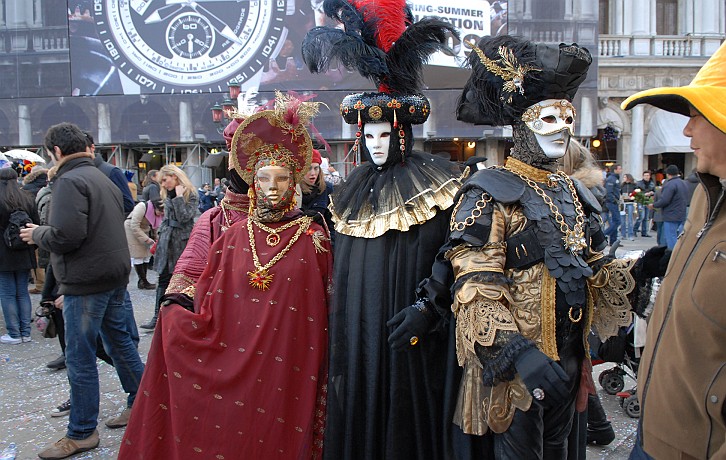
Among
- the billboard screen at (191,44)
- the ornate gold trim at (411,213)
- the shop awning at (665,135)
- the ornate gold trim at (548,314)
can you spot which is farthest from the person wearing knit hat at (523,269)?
the shop awning at (665,135)

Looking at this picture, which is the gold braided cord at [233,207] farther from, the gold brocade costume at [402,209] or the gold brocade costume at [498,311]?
the gold brocade costume at [498,311]

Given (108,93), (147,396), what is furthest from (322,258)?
(108,93)

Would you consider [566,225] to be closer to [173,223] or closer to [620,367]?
[620,367]

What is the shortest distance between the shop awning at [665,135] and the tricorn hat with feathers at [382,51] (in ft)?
59.2

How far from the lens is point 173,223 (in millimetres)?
5777

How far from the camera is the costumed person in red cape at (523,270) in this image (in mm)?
2145

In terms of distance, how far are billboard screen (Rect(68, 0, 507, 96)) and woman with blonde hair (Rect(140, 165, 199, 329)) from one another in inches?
512

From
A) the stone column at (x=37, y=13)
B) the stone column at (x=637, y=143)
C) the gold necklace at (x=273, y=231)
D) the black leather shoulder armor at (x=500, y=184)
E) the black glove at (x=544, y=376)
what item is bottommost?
the black glove at (x=544, y=376)

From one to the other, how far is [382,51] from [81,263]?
223cm

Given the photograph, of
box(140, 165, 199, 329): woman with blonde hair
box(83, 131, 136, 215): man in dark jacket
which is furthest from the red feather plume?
box(140, 165, 199, 329): woman with blonde hair

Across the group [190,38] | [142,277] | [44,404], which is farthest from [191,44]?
[44,404]

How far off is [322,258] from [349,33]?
1.14 metres

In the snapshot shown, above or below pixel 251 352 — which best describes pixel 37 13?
above

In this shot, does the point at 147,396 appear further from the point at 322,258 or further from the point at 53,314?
the point at 53,314
